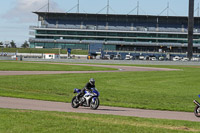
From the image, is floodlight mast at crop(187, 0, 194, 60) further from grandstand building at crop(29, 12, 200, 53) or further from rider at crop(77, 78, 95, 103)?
rider at crop(77, 78, 95, 103)

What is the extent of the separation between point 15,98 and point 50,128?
11797 millimetres

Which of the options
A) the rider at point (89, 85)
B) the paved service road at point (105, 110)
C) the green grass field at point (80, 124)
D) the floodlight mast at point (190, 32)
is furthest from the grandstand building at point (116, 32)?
the green grass field at point (80, 124)

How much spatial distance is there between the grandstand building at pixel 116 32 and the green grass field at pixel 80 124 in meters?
153

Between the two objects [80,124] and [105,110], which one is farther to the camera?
[105,110]

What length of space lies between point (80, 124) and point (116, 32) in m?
162

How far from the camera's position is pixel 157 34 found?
172 metres

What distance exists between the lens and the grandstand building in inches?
6767

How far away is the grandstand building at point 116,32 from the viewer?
172m

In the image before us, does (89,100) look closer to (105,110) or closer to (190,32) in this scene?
(105,110)

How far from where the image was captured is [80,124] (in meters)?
13.4

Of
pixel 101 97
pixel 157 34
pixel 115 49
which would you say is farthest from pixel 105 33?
pixel 101 97

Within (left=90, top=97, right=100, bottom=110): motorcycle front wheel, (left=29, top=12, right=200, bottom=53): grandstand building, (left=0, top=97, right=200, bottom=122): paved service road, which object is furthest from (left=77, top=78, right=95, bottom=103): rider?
(left=29, top=12, right=200, bottom=53): grandstand building

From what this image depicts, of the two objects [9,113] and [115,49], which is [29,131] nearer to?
[9,113]

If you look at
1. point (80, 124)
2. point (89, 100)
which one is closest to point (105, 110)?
point (89, 100)
